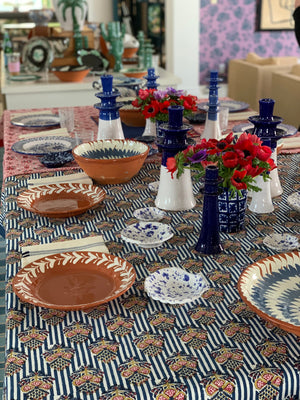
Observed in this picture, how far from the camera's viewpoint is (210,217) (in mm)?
1156

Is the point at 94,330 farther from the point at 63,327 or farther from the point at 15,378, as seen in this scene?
the point at 15,378

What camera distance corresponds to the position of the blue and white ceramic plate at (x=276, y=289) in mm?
891

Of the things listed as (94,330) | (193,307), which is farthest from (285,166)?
(94,330)

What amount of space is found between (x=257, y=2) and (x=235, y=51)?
72 centimetres

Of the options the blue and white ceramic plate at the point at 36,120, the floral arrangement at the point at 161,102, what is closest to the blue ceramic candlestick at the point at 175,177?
the floral arrangement at the point at 161,102

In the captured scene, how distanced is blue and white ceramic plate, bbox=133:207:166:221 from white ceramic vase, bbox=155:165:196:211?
0.04 m

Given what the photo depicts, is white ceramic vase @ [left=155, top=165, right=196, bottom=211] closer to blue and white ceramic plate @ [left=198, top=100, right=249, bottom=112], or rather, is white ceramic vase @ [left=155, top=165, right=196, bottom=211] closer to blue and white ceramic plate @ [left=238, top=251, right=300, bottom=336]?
blue and white ceramic plate @ [left=238, top=251, right=300, bottom=336]

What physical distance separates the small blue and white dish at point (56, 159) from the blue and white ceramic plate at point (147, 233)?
1.93 ft

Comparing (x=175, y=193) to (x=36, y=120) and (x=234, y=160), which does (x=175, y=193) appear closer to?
(x=234, y=160)

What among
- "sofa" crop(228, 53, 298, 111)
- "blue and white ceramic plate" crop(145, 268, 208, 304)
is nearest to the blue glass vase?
"blue and white ceramic plate" crop(145, 268, 208, 304)

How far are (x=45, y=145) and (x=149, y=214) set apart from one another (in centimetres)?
79

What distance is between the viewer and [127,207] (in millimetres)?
1453

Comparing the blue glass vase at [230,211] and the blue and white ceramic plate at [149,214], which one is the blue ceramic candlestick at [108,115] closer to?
the blue and white ceramic plate at [149,214]

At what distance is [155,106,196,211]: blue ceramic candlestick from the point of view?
4.52 ft
